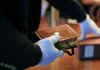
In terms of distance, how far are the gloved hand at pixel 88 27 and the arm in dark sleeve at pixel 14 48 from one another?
614 mm

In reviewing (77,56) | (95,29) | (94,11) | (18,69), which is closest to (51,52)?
(18,69)

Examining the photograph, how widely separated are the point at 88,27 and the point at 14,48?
28.4 inches

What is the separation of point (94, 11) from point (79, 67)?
1186mm

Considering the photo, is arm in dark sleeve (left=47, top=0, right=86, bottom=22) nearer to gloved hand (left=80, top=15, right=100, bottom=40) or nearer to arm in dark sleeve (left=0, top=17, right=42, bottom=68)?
gloved hand (left=80, top=15, right=100, bottom=40)

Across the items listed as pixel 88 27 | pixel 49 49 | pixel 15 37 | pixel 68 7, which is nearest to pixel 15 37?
pixel 15 37

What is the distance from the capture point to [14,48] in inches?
20.2

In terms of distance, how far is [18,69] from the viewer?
0.54 m

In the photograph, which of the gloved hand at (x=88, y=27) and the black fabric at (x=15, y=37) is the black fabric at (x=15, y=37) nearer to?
the black fabric at (x=15, y=37)

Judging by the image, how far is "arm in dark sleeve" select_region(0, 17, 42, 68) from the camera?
50cm

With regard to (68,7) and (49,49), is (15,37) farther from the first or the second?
(68,7)

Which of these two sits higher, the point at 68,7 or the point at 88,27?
the point at 68,7

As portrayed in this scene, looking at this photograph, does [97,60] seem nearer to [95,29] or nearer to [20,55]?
[95,29]

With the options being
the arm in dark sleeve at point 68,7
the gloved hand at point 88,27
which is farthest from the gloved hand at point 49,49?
the gloved hand at point 88,27

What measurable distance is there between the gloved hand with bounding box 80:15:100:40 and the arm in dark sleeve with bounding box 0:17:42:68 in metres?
0.61
